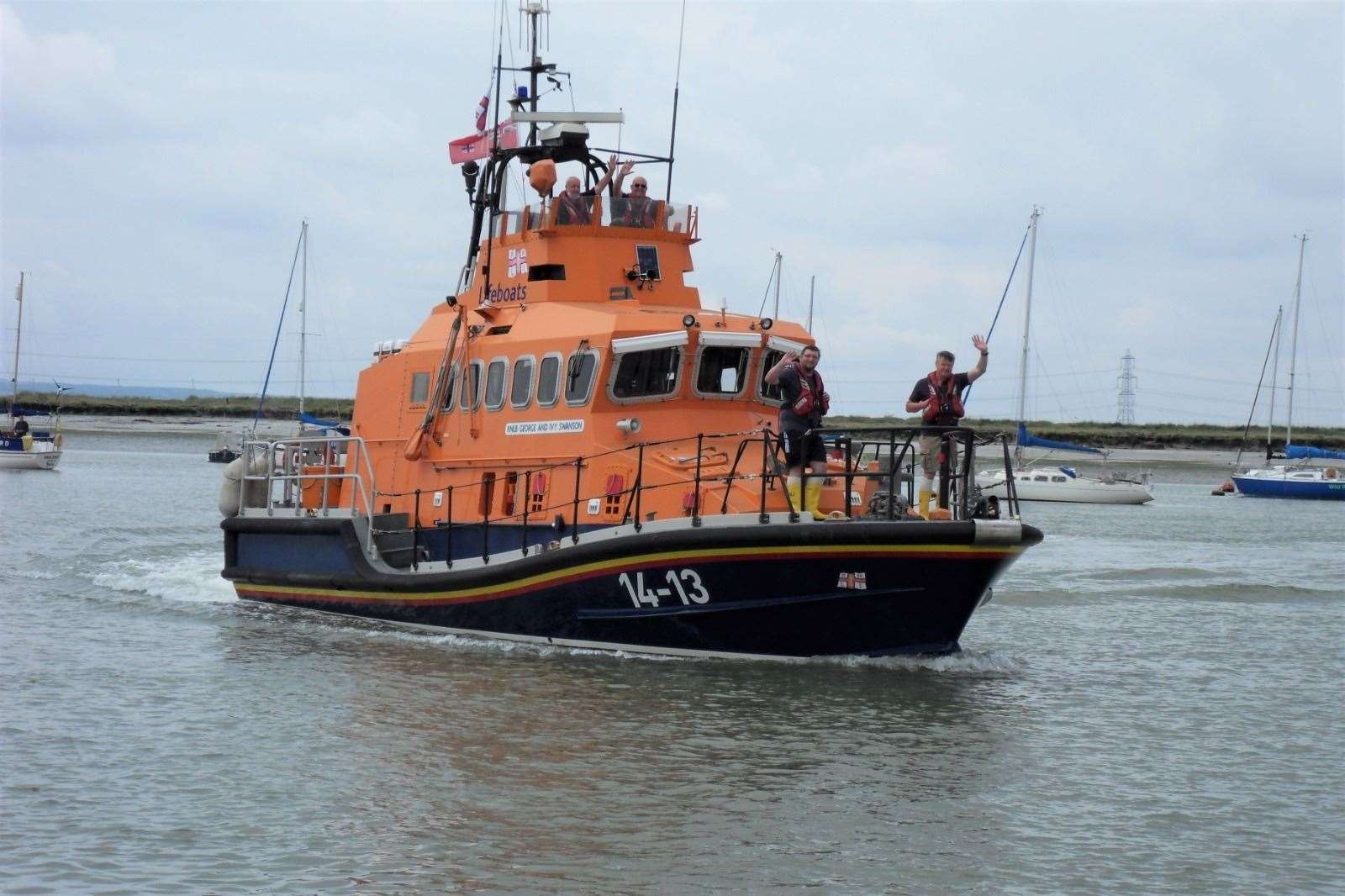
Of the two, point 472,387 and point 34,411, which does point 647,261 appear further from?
point 34,411

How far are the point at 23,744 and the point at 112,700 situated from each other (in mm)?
1305

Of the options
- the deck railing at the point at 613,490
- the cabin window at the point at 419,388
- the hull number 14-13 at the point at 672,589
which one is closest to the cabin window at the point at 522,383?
the deck railing at the point at 613,490

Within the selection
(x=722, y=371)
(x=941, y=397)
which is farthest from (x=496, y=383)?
(x=941, y=397)

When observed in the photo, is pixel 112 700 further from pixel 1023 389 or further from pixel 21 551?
pixel 1023 389

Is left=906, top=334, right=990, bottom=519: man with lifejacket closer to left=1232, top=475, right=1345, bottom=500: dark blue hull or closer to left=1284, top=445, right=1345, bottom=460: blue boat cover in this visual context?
left=1232, top=475, right=1345, bottom=500: dark blue hull

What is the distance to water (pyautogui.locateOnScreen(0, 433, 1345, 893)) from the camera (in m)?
6.70

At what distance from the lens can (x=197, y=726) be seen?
9211 mm

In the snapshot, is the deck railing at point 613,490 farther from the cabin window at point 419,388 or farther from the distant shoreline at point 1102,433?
the distant shoreline at point 1102,433

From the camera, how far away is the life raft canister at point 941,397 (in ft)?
35.3

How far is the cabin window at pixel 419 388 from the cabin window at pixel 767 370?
3.19m

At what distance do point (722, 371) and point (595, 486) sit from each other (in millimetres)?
1496

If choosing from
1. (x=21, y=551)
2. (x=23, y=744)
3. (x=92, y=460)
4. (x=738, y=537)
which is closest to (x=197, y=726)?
(x=23, y=744)

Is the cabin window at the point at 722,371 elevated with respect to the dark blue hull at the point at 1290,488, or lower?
elevated

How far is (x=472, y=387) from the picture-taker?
12.8m
